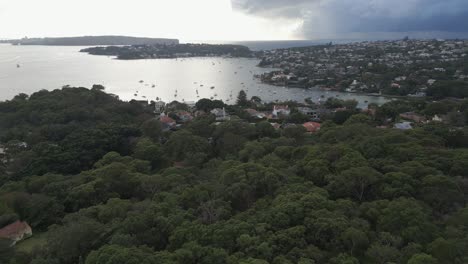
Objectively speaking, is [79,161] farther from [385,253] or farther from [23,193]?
[385,253]

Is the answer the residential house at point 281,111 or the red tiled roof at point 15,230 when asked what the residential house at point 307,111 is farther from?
the red tiled roof at point 15,230

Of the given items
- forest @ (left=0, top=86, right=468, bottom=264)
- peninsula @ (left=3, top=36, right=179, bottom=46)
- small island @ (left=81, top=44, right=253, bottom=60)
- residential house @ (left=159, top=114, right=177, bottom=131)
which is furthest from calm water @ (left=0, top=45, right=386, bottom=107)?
peninsula @ (left=3, top=36, right=179, bottom=46)

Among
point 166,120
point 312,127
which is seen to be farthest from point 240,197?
point 166,120

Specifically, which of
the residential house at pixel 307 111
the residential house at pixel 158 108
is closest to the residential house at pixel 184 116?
the residential house at pixel 158 108

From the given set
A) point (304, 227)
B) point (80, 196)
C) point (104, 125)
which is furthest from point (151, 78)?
point (304, 227)

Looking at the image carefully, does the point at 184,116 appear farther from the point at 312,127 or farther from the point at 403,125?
the point at 403,125

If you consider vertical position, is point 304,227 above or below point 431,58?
below

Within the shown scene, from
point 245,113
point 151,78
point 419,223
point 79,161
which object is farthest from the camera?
point 151,78

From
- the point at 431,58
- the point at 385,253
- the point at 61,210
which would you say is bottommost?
the point at 61,210
